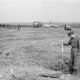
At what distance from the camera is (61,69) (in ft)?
19.1

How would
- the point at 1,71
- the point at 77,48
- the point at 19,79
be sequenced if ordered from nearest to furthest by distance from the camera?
the point at 19,79
the point at 77,48
the point at 1,71

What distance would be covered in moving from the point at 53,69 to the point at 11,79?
6.44 ft

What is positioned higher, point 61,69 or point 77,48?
point 77,48

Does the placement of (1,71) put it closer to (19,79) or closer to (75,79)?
(19,79)

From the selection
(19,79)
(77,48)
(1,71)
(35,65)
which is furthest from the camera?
(35,65)

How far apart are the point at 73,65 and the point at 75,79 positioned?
0.58 metres

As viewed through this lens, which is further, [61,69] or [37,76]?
[61,69]

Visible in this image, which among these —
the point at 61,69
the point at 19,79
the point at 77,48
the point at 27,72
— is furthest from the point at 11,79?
the point at 77,48

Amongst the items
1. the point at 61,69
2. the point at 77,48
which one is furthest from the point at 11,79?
the point at 77,48

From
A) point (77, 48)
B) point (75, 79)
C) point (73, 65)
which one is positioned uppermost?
point (77, 48)

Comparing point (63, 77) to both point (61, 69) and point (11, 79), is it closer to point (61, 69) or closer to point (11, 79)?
point (61, 69)

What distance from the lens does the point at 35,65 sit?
6340mm

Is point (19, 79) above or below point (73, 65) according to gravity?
below

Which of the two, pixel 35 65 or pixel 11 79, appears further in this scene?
pixel 35 65
